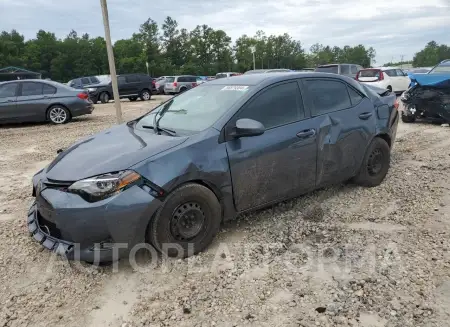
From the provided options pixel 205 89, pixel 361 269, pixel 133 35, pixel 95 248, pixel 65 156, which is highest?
pixel 133 35

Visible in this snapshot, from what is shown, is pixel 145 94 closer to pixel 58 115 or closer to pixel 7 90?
pixel 58 115

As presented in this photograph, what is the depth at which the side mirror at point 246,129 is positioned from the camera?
3.38 meters

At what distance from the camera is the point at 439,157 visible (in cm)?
641

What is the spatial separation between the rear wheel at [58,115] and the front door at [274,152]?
932cm

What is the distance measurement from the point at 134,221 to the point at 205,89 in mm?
1892

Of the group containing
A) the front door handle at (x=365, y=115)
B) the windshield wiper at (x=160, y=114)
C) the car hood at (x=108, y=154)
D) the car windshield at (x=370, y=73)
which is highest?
the car windshield at (x=370, y=73)

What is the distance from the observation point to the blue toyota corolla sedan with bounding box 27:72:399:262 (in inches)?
116

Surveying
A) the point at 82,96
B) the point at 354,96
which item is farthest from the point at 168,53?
the point at 354,96

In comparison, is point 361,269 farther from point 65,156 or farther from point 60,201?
point 65,156

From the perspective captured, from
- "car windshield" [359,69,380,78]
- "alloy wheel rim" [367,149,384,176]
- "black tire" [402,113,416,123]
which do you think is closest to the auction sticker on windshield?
"alloy wheel rim" [367,149,384,176]

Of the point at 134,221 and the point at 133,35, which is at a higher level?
the point at 133,35

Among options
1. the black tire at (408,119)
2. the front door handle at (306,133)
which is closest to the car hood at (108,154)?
the front door handle at (306,133)

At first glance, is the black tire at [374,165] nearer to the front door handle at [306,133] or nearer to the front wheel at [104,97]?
the front door handle at [306,133]

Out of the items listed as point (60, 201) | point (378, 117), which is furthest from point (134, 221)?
point (378, 117)
